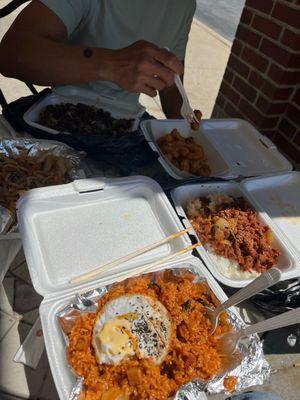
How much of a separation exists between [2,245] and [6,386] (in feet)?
1.56

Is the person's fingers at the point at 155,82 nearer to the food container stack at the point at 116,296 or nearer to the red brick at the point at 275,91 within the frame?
the food container stack at the point at 116,296

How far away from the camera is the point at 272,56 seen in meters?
2.14

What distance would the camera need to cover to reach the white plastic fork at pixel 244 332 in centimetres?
83

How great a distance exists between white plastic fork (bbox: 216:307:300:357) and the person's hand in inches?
42.7

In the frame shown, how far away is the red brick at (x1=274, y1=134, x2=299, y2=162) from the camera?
7.43ft

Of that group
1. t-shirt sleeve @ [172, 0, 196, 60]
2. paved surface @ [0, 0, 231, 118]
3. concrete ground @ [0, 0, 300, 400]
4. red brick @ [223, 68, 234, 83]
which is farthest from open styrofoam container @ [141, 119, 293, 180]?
paved surface @ [0, 0, 231, 118]

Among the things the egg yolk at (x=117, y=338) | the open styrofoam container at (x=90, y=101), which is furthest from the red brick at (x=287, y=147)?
the egg yolk at (x=117, y=338)

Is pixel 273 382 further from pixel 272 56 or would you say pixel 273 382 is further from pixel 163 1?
pixel 163 1

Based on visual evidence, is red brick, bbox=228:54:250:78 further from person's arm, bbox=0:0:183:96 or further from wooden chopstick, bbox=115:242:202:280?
wooden chopstick, bbox=115:242:202:280

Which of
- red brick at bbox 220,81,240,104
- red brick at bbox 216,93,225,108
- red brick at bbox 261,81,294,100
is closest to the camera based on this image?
red brick at bbox 261,81,294,100

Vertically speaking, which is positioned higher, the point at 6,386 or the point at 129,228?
the point at 129,228

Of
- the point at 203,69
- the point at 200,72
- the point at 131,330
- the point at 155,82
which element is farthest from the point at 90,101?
the point at 203,69

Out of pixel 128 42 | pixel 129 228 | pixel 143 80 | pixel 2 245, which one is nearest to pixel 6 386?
pixel 2 245

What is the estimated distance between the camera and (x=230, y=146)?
6.91ft
